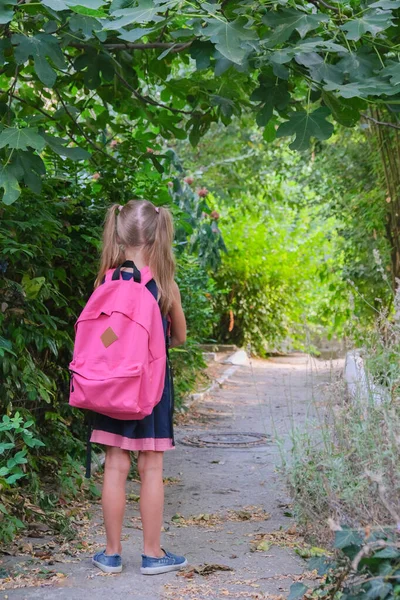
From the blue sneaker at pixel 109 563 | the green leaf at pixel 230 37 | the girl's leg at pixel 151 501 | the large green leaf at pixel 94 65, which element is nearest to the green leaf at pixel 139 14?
the green leaf at pixel 230 37

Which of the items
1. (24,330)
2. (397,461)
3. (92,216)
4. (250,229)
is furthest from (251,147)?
(397,461)

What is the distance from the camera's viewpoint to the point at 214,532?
16.0 ft

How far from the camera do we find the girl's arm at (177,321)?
14.0ft

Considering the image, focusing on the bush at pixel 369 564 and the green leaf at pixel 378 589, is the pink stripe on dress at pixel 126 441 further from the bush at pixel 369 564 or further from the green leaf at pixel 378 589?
the green leaf at pixel 378 589

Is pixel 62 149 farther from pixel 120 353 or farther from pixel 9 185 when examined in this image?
pixel 120 353

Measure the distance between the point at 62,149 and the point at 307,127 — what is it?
1176 millimetres

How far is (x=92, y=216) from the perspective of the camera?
584cm

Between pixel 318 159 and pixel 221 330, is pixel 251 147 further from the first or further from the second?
pixel 221 330

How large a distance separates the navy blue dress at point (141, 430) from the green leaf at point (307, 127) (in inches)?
38.8

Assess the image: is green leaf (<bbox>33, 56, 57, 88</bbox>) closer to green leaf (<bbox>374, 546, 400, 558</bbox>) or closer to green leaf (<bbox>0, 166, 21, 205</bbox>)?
green leaf (<bbox>0, 166, 21, 205</bbox>)

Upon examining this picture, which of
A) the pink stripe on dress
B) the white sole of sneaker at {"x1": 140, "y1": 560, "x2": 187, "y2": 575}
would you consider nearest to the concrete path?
the white sole of sneaker at {"x1": 140, "y1": 560, "x2": 187, "y2": 575}

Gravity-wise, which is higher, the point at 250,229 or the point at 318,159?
the point at 318,159

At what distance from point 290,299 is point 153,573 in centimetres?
1608

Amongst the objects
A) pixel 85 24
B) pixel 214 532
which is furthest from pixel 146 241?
pixel 214 532
